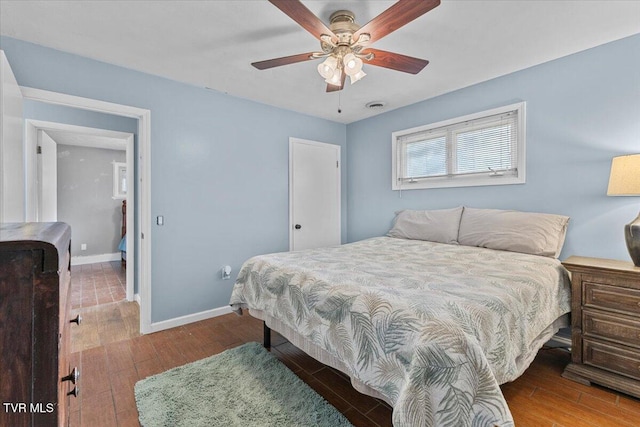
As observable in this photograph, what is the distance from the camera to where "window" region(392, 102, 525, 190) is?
2805mm

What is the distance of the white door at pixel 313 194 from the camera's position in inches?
154

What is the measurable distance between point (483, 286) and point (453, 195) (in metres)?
1.96

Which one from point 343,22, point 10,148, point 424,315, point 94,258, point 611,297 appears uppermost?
point 343,22

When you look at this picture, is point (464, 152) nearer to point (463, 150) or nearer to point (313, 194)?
point (463, 150)

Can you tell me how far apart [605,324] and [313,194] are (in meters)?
3.15

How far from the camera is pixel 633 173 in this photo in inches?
75.0

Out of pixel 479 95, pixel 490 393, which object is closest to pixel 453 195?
pixel 479 95

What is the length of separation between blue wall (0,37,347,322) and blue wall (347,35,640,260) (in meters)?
2.23

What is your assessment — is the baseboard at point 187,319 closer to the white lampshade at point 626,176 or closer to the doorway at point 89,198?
the doorway at point 89,198

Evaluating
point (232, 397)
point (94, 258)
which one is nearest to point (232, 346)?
point (232, 397)

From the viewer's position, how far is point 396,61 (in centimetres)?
196

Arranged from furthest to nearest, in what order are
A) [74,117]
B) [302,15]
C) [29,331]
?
1. [74,117]
2. [302,15]
3. [29,331]

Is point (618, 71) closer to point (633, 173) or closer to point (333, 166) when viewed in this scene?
point (633, 173)

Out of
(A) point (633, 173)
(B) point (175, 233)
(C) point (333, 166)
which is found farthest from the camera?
(C) point (333, 166)
